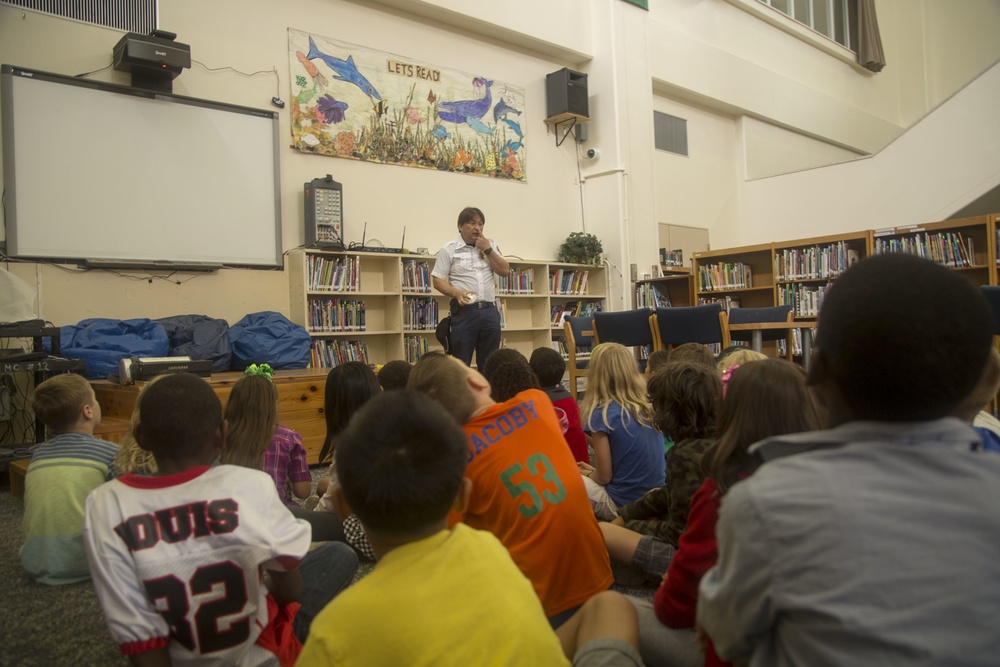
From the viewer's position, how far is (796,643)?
67 cm

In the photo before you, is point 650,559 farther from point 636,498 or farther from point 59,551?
point 59,551

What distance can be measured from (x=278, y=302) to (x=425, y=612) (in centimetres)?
492

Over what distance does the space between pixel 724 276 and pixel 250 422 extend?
6.15m

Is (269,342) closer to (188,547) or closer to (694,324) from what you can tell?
(694,324)

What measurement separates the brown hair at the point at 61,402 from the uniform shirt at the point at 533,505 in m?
1.56

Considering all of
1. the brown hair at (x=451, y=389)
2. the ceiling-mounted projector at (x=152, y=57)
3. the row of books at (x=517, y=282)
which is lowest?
the brown hair at (x=451, y=389)

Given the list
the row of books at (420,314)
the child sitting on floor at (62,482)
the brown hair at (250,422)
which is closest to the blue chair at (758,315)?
the row of books at (420,314)

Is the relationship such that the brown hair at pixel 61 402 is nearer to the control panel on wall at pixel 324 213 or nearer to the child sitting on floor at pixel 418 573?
the child sitting on floor at pixel 418 573

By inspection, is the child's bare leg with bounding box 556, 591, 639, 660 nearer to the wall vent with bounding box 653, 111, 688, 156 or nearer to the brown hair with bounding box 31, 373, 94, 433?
the brown hair with bounding box 31, 373, 94, 433

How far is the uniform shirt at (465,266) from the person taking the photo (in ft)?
16.5

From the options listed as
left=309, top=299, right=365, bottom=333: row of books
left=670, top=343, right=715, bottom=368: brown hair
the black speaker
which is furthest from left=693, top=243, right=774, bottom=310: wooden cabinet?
left=670, top=343, right=715, bottom=368: brown hair

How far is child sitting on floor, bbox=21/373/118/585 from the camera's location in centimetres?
206

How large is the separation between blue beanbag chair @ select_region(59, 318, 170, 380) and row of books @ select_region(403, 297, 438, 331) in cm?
205

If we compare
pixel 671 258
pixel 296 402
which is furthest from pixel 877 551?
pixel 671 258
